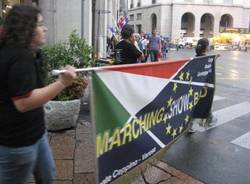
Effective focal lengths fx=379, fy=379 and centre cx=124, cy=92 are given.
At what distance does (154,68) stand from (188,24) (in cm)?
8723

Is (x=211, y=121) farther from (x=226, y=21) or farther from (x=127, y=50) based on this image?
(x=226, y=21)

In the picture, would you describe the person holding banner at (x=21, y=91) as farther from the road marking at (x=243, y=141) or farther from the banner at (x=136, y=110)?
the road marking at (x=243, y=141)

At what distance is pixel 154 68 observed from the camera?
364 centimetres

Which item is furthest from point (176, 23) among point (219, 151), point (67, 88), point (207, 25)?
point (219, 151)

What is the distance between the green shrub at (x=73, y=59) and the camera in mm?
6348

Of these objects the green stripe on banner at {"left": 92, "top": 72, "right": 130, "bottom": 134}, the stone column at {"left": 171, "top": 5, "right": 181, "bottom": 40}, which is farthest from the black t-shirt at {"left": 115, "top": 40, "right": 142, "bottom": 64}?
the stone column at {"left": 171, "top": 5, "right": 181, "bottom": 40}

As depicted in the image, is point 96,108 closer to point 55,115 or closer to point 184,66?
point 184,66

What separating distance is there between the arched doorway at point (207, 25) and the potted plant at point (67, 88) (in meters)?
82.9

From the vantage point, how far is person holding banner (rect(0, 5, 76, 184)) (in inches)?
87.4

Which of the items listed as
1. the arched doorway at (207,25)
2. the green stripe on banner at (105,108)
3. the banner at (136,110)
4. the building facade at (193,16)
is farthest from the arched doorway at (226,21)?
the green stripe on banner at (105,108)

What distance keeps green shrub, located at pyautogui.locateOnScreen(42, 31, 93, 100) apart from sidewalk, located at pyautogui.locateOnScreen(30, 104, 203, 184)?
0.89m

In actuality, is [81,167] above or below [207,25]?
below

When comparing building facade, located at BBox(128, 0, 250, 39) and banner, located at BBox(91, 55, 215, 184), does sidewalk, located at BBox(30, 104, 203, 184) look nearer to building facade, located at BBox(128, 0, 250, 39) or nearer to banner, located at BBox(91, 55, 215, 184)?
banner, located at BBox(91, 55, 215, 184)

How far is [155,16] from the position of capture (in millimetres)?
87438
